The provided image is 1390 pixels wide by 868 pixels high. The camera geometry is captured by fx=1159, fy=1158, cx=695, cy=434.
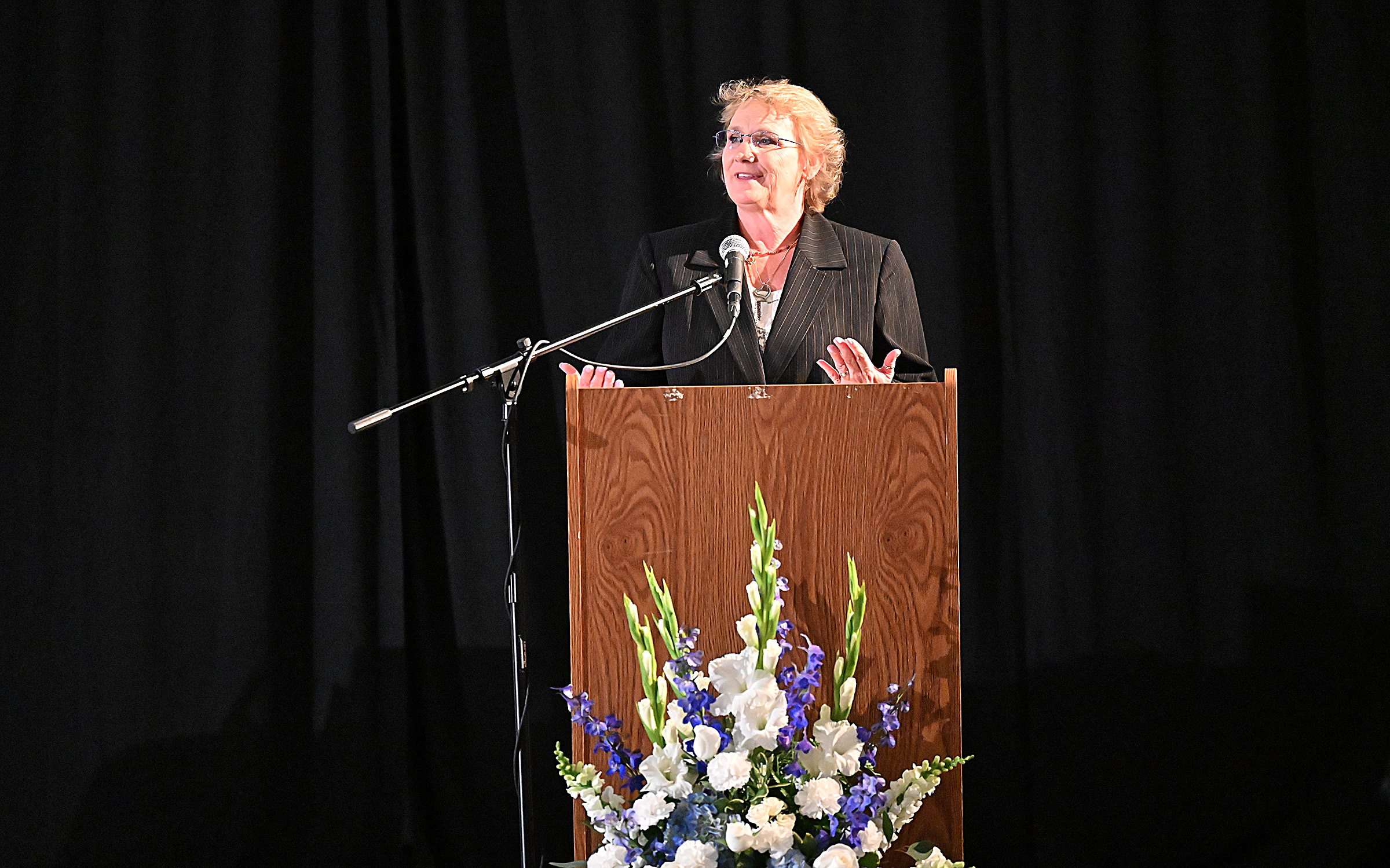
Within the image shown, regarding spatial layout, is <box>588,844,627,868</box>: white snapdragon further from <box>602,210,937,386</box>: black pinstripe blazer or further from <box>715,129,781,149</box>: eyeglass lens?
<box>715,129,781,149</box>: eyeglass lens

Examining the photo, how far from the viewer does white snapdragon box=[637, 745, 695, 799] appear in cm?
144

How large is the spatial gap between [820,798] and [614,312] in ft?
7.15

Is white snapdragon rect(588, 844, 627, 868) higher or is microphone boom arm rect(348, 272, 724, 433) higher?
microphone boom arm rect(348, 272, 724, 433)

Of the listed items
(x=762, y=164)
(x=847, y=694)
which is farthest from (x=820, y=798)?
(x=762, y=164)

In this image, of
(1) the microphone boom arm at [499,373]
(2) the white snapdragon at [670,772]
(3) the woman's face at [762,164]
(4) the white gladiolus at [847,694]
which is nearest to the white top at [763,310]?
(3) the woman's face at [762,164]

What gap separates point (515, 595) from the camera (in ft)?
5.95

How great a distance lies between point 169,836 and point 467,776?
2.67 ft

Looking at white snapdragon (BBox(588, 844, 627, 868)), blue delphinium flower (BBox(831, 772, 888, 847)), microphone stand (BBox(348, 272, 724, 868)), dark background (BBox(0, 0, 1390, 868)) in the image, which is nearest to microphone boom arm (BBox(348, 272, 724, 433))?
microphone stand (BBox(348, 272, 724, 868))

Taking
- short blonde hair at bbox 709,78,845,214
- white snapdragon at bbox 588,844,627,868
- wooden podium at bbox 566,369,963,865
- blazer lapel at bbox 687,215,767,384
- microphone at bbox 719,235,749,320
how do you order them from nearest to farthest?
white snapdragon at bbox 588,844,627,868
wooden podium at bbox 566,369,963,865
microphone at bbox 719,235,749,320
blazer lapel at bbox 687,215,767,384
short blonde hair at bbox 709,78,845,214

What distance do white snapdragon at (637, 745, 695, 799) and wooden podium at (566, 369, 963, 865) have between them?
26 centimetres

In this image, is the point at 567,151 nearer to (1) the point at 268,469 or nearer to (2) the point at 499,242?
(2) the point at 499,242

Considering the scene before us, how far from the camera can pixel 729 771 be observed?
4.54 feet

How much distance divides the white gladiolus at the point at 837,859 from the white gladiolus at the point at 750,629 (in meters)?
0.26

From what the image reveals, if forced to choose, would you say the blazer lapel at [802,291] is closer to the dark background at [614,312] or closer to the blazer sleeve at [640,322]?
the blazer sleeve at [640,322]
